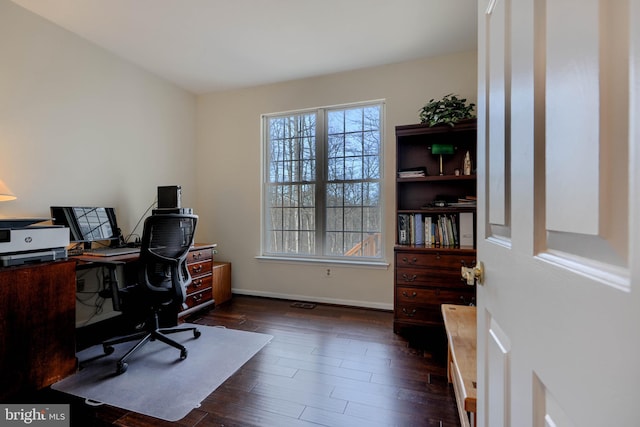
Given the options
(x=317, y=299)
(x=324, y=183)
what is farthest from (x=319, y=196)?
(x=317, y=299)

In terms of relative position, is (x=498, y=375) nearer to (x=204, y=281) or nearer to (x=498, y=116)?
(x=498, y=116)

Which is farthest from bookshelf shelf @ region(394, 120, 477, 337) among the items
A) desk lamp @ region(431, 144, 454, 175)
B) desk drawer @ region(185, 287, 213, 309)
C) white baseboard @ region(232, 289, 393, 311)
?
desk drawer @ region(185, 287, 213, 309)

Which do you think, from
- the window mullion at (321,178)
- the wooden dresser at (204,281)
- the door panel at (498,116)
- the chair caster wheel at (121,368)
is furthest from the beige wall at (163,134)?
the door panel at (498,116)

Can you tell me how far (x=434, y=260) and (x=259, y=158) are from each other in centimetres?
251

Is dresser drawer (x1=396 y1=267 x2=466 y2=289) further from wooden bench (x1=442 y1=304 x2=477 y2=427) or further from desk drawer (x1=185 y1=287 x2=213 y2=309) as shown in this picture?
desk drawer (x1=185 y1=287 x2=213 y2=309)

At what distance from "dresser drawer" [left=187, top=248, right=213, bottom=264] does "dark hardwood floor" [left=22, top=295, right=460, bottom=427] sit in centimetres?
79

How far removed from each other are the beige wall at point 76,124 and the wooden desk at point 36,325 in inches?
33.6

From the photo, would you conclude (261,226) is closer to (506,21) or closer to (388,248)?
(388,248)

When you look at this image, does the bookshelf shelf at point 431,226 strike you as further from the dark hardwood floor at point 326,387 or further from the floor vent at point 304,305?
the floor vent at point 304,305

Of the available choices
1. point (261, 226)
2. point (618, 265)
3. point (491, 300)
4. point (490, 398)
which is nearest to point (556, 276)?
point (618, 265)

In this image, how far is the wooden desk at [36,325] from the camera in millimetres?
1645

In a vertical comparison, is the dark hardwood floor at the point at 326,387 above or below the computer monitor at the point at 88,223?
below

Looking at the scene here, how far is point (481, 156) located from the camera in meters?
0.88

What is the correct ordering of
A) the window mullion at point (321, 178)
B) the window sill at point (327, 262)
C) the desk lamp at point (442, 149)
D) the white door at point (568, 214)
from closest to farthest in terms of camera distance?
1. the white door at point (568, 214)
2. the desk lamp at point (442, 149)
3. the window sill at point (327, 262)
4. the window mullion at point (321, 178)
